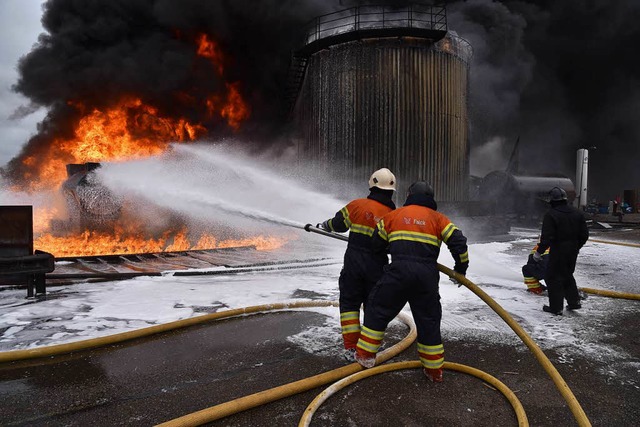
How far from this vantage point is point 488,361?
3590 millimetres

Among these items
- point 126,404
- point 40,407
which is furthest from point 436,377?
point 40,407

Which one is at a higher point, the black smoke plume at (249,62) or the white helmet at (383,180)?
the black smoke plume at (249,62)

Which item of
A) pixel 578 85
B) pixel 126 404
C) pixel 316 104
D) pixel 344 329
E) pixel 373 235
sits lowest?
pixel 126 404

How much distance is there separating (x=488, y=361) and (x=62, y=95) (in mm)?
13217

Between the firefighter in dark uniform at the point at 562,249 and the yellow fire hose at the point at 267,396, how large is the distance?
2514 millimetres

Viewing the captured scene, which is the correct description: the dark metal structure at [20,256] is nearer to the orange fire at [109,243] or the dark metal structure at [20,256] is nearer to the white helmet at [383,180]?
the orange fire at [109,243]

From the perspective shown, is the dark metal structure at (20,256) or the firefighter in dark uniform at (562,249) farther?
the dark metal structure at (20,256)

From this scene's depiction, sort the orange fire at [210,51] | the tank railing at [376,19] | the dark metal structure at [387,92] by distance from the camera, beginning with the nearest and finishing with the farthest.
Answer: the tank railing at [376,19], the dark metal structure at [387,92], the orange fire at [210,51]

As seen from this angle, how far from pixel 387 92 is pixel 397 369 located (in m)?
12.3

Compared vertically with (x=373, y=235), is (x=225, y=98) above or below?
above

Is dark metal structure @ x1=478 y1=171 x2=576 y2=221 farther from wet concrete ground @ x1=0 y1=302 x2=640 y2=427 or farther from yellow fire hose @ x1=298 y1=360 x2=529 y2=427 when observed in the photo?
yellow fire hose @ x1=298 y1=360 x2=529 y2=427

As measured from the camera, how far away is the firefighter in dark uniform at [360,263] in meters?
3.62

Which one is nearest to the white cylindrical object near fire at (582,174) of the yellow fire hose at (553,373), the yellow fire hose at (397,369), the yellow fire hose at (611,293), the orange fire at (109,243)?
the yellow fire hose at (611,293)

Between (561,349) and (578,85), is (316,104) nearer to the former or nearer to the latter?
(561,349)
